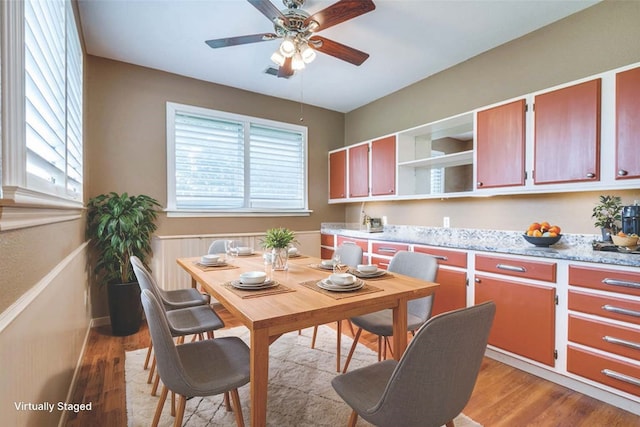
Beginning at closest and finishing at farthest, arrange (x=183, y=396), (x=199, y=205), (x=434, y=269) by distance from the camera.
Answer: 1. (x=183, y=396)
2. (x=434, y=269)
3. (x=199, y=205)

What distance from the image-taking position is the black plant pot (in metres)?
2.87

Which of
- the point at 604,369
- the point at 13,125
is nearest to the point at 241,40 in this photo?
the point at 13,125

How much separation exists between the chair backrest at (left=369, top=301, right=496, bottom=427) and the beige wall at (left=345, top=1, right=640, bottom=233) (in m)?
2.12

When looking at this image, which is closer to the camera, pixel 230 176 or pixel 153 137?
pixel 153 137

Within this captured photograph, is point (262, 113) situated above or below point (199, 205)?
above

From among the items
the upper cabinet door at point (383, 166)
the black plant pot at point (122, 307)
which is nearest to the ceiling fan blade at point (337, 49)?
the upper cabinet door at point (383, 166)

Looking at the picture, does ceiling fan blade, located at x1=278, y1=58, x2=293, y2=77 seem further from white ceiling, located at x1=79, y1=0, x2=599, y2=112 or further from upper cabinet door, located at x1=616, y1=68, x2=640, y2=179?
upper cabinet door, located at x1=616, y1=68, x2=640, y2=179

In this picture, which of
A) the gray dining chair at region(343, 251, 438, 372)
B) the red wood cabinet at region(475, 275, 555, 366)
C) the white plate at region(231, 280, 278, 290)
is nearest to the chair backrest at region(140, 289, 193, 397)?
the white plate at region(231, 280, 278, 290)

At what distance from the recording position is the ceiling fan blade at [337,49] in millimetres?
2181

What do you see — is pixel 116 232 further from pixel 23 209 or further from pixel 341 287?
pixel 341 287

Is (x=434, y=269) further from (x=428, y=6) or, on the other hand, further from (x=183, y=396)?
(x=428, y=6)

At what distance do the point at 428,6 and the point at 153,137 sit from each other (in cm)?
307

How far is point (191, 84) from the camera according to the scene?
3.66m

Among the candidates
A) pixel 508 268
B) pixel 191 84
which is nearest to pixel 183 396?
pixel 508 268
